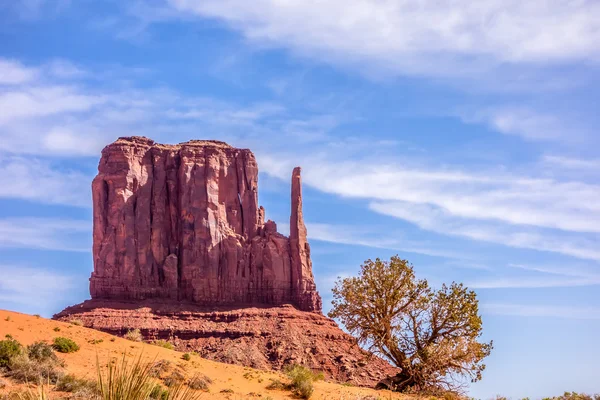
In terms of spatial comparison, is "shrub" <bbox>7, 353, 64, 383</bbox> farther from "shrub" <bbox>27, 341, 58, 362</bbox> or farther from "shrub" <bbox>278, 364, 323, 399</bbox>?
"shrub" <bbox>278, 364, 323, 399</bbox>

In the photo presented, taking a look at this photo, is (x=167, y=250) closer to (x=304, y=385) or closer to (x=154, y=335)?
(x=154, y=335)

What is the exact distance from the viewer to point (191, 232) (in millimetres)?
103375

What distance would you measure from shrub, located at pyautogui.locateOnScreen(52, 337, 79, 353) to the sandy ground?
0.33 m

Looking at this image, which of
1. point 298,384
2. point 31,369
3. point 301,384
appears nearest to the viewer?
point 31,369

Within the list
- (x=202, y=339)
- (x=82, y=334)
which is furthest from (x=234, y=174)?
(x=82, y=334)

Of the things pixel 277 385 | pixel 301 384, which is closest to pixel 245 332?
pixel 277 385

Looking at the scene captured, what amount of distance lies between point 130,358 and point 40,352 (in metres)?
4.64

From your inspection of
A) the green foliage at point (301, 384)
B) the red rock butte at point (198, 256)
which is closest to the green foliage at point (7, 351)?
the green foliage at point (301, 384)

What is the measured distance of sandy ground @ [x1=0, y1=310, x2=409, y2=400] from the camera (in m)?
29.6

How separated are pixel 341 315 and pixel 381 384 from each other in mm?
3744

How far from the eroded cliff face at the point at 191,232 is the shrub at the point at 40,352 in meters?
66.8

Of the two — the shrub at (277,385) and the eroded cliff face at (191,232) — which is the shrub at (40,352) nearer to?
the shrub at (277,385)

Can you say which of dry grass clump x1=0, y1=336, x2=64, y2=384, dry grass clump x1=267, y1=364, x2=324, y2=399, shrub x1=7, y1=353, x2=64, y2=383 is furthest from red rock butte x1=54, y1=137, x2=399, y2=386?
shrub x1=7, y1=353, x2=64, y2=383

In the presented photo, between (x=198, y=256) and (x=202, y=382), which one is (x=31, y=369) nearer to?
(x=202, y=382)
